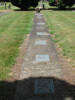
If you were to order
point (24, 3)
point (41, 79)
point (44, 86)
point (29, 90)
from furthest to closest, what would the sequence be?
point (24, 3) → point (41, 79) → point (44, 86) → point (29, 90)

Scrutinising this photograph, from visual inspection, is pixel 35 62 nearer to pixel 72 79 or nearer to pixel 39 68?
pixel 39 68

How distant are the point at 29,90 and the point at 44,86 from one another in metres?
0.56

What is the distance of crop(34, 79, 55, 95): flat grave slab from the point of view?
5775 mm

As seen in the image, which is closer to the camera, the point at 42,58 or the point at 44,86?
the point at 44,86

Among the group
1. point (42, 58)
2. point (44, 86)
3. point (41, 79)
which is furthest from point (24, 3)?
point (44, 86)

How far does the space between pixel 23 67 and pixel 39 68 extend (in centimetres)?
64

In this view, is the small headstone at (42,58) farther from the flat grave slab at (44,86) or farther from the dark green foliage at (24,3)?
the dark green foliage at (24,3)

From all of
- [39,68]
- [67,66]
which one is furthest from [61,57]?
[39,68]

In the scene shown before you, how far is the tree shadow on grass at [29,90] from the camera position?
215 inches

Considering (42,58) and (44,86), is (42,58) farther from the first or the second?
(44,86)

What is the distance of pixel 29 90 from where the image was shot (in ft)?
19.2

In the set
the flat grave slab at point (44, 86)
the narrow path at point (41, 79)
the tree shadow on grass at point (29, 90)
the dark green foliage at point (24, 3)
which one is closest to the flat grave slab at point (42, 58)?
the narrow path at point (41, 79)

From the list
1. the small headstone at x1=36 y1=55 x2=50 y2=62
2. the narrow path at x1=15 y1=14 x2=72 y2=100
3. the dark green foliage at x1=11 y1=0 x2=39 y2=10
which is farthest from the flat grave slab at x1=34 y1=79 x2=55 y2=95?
the dark green foliage at x1=11 y1=0 x2=39 y2=10

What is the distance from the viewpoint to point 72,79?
22.0 ft
